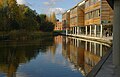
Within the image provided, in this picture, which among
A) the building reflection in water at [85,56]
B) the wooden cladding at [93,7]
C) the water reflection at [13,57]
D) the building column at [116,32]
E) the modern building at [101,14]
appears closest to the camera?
the building column at [116,32]

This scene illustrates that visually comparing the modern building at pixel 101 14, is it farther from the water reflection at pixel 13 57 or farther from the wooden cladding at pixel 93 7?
the water reflection at pixel 13 57

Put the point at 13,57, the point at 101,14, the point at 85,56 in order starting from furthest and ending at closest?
the point at 101,14 → the point at 85,56 → the point at 13,57

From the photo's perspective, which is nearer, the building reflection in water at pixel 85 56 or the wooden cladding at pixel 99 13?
the building reflection in water at pixel 85 56

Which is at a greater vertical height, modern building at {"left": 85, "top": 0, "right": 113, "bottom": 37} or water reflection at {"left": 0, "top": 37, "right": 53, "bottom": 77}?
modern building at {"left": 85, "top": 0, "right": 113, "bottom": 37}

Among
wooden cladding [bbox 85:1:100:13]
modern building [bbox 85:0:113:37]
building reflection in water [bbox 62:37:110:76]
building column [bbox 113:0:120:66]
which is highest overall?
wooden cladding [bbox 85:1:100:13]

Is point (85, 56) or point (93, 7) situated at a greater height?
point (93, 7)

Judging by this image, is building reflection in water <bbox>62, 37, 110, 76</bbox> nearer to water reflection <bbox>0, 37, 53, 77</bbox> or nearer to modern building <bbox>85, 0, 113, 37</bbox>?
water reflection <bbox>0, 37, 53, 77</bbox>

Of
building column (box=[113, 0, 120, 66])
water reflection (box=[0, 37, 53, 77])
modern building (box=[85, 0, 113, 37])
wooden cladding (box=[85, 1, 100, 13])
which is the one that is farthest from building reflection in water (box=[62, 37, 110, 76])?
wooden cladding (box=[85, 1, 100, 13])

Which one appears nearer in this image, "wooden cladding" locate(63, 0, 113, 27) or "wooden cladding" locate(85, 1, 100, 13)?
"wooden cladding" locate(63, 0, 113, 27)

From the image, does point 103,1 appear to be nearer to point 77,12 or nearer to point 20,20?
point 20,20

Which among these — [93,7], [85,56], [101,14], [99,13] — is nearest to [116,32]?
[85,56]

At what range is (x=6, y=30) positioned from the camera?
244 ft

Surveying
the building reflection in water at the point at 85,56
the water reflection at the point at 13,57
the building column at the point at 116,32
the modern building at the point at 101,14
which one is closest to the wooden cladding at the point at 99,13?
the modern building at the point at 101,14

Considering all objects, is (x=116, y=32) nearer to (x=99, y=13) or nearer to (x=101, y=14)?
(x=101, y=14)
